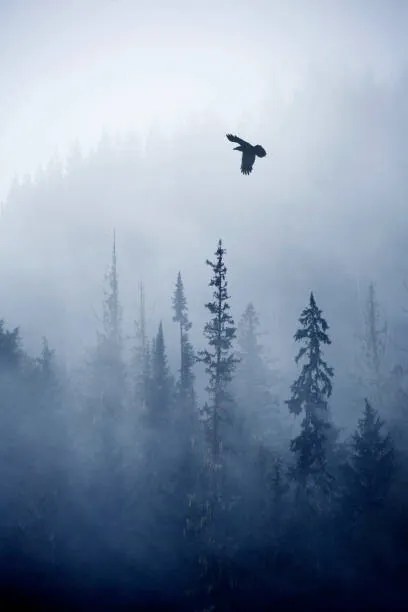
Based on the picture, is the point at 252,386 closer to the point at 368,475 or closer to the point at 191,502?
the point at 191,502

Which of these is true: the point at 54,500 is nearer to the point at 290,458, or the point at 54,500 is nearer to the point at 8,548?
the point at 8,548

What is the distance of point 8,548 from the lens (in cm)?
2391

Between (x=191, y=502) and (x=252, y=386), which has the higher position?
(x=252, y=386)

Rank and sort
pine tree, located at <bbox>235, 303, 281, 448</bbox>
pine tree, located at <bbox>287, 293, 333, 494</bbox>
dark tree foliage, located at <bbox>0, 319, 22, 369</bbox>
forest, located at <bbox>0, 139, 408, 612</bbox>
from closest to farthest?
forest, located at <bbox>0, 139, 408, 612</bbox> → pine tree, located at <bbox>287, 293, 333, 494</bbox> → dark tree foliage, located at <bbox>0, 319, 22, 369</bbox> → pine tree, located at <bbox>235, 303, 281, 448</bbox>

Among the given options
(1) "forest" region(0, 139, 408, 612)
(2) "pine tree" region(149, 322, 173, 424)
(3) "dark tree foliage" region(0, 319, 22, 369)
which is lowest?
(1) "forest" region(0, 139, 408, 612)

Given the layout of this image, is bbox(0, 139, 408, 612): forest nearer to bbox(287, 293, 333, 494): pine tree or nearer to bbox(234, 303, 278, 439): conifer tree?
Result: bbox(287, 293, 333, 494): pine tree

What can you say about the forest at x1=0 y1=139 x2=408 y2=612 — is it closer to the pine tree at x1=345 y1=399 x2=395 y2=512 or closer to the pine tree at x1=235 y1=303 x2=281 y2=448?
Answer: the pine tree at x1=345 y1=399 x2=395 y2=512

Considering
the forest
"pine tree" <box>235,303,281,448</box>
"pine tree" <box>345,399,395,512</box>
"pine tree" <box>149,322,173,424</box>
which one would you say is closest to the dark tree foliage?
the forest

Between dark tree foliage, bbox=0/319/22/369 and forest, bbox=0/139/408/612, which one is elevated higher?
dark tree foliage, bbox=0/319/22/369

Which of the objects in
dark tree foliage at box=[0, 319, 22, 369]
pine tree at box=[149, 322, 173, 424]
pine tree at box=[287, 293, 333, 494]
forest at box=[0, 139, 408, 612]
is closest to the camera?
forest at box=[0, 139, 408, 612]

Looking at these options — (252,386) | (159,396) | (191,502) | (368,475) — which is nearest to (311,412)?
(368,475)

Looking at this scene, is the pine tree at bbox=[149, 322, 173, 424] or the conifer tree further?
the conifer tree

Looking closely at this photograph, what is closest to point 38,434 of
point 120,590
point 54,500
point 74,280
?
point 54,500

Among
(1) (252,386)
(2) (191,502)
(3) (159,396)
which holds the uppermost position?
(1) (252,386)
